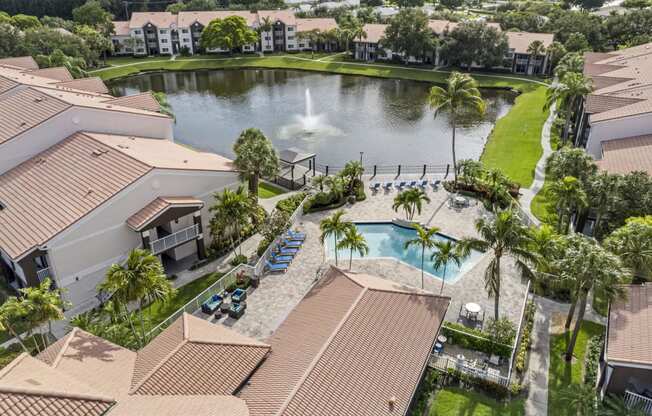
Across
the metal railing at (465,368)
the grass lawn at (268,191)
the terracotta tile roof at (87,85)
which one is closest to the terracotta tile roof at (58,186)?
the grass lawn at (268,191)

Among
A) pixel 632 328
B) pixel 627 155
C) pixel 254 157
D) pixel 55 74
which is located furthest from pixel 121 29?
pixel 632 328

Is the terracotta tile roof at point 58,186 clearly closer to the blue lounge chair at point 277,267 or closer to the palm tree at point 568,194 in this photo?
the blue lounge chair at point 277,267

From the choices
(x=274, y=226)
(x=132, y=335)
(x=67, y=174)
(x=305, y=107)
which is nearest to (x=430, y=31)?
(x=305, y=107)

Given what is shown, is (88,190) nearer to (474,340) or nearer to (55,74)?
(474,340)

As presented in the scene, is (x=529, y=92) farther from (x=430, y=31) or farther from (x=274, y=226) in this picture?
(x=274, y=226)

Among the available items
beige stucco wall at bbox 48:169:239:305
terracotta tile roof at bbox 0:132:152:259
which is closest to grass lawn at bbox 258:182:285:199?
beige stucco wall at bbox 48:169:239:305

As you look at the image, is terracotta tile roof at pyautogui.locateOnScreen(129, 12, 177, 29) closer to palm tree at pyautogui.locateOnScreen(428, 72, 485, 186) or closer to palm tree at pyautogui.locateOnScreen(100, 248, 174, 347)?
palm tree at pyautogui.locateOnScreen(428, 72, 485, 186)
